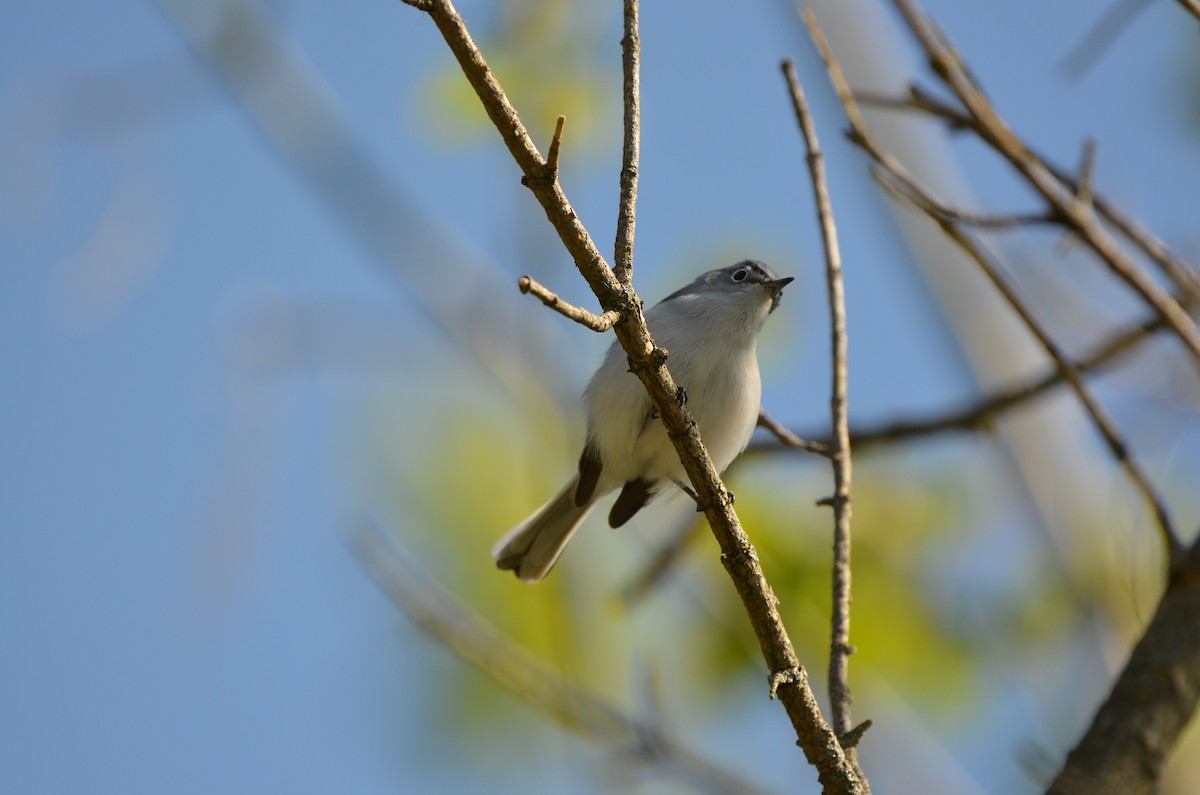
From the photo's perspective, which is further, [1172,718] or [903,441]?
[903,441]

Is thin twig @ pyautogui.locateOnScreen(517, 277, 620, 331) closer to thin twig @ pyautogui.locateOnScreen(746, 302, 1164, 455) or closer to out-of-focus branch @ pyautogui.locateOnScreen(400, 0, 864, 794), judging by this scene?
out-of-focus branch @ pyautogui.locateOnScreen(400, 0, 864, 794)

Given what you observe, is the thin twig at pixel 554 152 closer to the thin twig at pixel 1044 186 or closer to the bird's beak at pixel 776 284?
the thin twig at pixel 1044 186

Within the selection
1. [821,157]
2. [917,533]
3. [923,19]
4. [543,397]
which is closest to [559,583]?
[543,397]

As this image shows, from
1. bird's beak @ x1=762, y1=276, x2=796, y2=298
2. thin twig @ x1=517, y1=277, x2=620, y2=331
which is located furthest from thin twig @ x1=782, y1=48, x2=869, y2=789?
bird's beak @ x1=762, y1=276, x2=796, y2=298

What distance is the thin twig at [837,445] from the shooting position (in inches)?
89.7

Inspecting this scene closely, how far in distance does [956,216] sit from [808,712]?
1165mm

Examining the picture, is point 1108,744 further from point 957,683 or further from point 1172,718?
point 957,683

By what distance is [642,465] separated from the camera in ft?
13.5

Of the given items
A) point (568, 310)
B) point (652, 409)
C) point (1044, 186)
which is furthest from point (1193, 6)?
point (652, 409)

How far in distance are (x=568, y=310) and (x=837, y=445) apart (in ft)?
3.47

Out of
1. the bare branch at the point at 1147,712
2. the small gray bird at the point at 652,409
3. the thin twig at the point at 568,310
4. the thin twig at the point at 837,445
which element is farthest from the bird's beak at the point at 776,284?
the thin twig at the point at 568,310

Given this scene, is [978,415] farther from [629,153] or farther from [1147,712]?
[629,153]

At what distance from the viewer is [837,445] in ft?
8.49

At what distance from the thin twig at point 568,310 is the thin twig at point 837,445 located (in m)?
0.82
